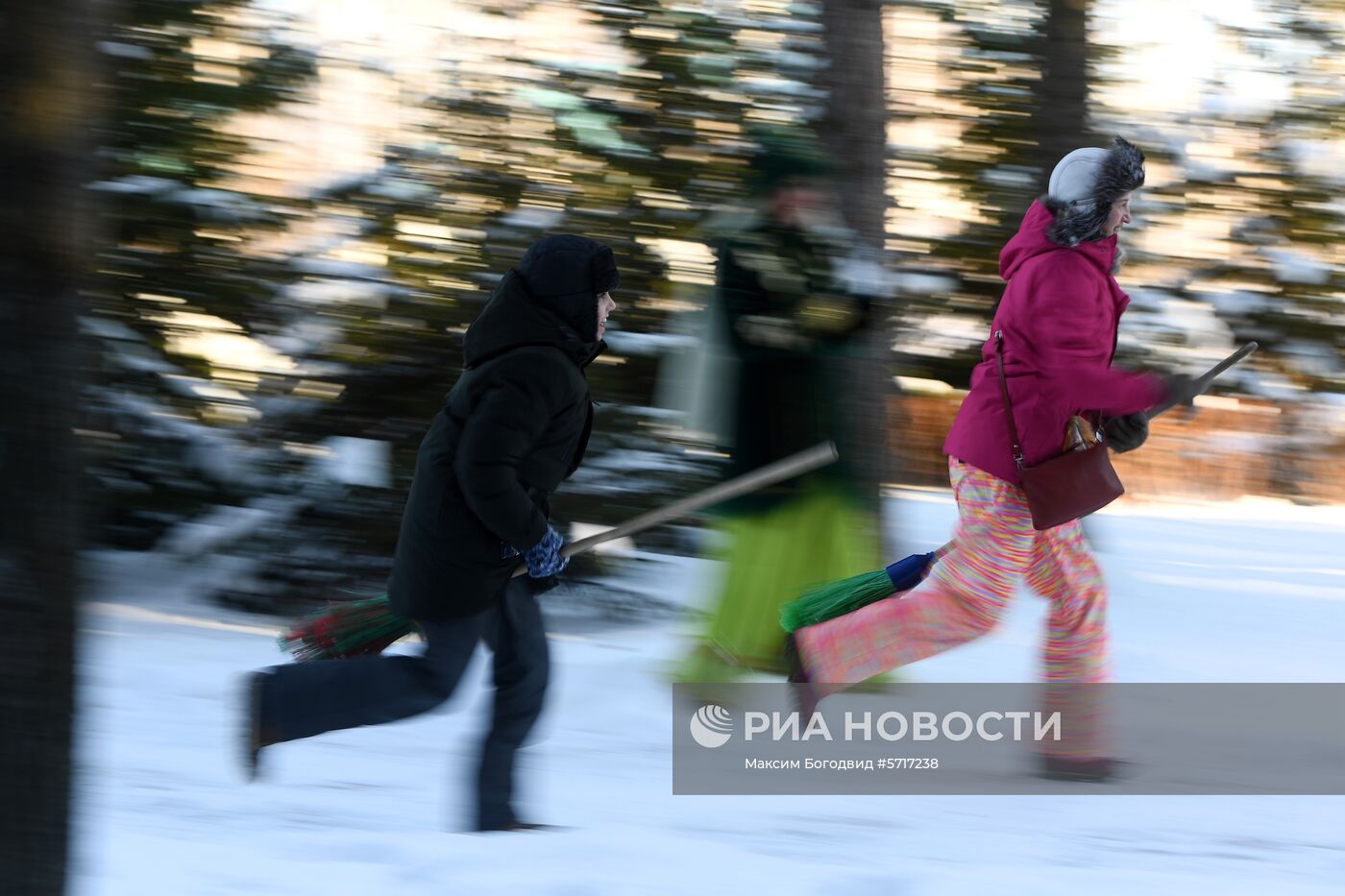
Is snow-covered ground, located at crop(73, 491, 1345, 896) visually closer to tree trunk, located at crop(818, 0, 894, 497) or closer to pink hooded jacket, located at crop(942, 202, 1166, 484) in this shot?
pink hooded jacket, located at crop(942, 202, 1166, 484)

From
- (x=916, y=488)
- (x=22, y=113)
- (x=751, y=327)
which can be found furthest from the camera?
(x=916, y=488)

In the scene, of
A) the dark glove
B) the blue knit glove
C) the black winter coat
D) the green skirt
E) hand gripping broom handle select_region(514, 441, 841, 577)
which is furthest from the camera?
the green skirt

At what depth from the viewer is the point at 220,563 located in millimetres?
6098

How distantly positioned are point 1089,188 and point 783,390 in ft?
3.38

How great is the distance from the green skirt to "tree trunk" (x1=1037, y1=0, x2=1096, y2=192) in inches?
86.3

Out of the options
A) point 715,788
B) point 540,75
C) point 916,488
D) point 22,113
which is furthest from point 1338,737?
point 22,113

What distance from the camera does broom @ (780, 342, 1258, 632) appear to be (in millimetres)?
4062

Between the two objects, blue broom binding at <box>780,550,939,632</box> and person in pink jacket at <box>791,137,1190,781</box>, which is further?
blue broom binding at <box>780,550,939,632</box>

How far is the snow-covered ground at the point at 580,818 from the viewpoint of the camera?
10.5 feet

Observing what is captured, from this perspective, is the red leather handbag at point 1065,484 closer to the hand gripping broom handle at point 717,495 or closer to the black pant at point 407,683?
the hand gripping broom handle at point 717,495

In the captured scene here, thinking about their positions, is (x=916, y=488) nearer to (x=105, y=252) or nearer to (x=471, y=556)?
(x=105, y=252)

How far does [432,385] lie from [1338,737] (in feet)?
10.9
